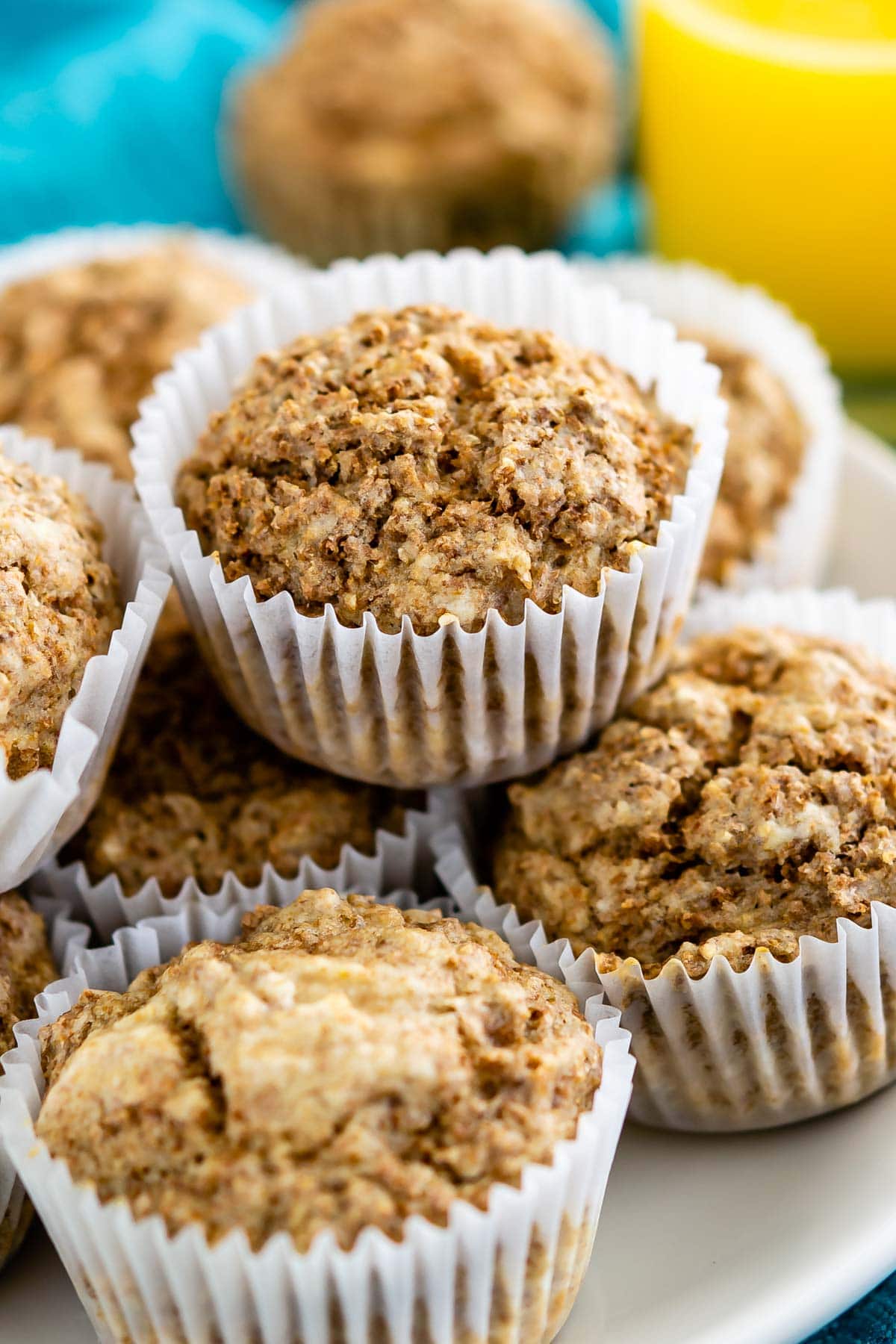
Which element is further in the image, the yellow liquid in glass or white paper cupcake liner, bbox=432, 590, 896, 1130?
the yellow liquid in glass

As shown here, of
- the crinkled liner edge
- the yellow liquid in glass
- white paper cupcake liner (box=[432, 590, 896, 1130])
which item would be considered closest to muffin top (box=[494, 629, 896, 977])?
white paper cupcake liner (box=[432, 590, 896, 1130])

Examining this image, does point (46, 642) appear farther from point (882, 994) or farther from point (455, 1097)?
point (882, 994)

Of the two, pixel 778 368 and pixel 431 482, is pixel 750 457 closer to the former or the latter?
pixel 778 368

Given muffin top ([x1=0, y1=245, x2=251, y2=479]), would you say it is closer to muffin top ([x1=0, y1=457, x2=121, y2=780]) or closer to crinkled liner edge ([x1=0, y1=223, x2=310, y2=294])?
crinkled liner edge ([x1=0, y1=223, x2=310, y2=294])

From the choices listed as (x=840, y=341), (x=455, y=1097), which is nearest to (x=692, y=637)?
(x=455, y=1097)

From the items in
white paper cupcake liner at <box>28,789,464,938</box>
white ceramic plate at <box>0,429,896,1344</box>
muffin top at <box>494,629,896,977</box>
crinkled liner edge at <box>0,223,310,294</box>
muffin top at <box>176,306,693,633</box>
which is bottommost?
white ceramic plate at <box>0,429,896,1344</box>

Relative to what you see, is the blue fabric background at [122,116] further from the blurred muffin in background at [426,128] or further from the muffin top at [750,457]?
the muffin top at [750,457]
